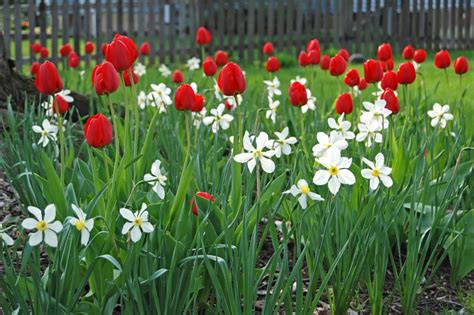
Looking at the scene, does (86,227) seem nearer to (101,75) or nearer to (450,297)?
(101,75)

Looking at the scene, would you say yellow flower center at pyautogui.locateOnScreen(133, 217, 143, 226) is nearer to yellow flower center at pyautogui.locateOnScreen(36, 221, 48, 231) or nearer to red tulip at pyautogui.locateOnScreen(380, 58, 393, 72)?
yellow flower center at pyautogui.locateOnScreen(36, 221, 48, 231)

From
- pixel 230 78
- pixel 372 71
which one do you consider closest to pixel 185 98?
pixel 230 78

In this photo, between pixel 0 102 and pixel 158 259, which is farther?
pixel 0 102

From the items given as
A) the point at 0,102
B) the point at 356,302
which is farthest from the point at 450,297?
the point at 0,102

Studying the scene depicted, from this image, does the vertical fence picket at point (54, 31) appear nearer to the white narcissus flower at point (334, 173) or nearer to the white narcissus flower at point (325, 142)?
the white narcissus flower at point (325, 142)

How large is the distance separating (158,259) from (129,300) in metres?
0.15

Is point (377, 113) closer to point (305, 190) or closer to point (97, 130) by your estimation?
point (305, 190)

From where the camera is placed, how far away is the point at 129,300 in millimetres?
2473

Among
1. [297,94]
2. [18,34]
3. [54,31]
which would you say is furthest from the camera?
[54,31]

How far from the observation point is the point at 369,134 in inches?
129

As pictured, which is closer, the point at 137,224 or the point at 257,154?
the point at 137,224

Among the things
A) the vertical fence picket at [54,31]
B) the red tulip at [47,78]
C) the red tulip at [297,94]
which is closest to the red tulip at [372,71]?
the red tulip at [297,94]

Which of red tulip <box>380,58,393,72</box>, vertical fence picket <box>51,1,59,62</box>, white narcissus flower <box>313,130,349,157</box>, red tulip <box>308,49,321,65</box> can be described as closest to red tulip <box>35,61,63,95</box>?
white narcissus flower <box>313,130,349,157</box>

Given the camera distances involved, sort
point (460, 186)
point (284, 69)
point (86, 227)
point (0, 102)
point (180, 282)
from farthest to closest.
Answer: point (284, 69) < point (0, 102) < point (460, 186) < point (180, 282) < point (86, 227)
